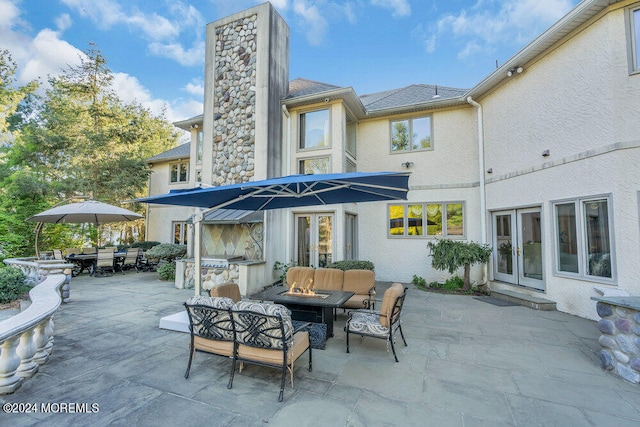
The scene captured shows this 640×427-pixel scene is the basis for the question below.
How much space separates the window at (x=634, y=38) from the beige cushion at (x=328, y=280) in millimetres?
7280

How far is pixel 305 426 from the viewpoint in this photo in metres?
2.77

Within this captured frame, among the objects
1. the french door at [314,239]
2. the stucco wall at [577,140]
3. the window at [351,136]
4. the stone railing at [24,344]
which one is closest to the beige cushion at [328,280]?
the french door at [314,239]

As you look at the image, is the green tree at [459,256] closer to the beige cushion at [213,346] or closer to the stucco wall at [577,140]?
the stucco wall at [577,140]

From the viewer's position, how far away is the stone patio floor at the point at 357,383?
9.62 feet

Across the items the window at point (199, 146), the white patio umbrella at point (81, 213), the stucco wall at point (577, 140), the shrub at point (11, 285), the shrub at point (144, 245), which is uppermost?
the window at point (199, 146)

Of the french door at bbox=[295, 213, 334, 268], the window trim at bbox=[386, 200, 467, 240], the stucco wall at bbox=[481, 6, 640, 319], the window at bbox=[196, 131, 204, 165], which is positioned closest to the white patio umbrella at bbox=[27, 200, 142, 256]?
the window at bbox=[196, 131, 204, 165]

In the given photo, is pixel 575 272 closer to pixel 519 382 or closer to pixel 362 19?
pixel 519 382

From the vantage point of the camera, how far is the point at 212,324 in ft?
12.4

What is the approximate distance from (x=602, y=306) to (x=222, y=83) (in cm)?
1230

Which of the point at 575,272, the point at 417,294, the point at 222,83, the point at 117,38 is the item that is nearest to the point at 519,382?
the point at 575,272

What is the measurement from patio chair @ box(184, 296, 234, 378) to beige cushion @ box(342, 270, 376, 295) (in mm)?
3270

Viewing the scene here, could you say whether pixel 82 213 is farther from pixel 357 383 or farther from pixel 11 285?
pixel 357 383

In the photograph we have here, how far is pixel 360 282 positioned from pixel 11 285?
28.1ft

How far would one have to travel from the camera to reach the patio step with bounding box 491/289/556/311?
23.5 ft
